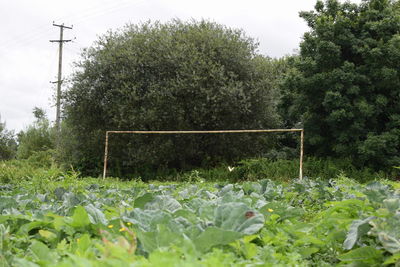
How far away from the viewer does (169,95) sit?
16.1m

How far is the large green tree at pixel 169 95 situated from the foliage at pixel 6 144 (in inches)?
837

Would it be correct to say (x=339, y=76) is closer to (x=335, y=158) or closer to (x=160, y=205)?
(x=335, y=158)

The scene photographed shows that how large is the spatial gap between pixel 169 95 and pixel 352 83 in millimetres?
6244

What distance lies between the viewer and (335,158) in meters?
15.3

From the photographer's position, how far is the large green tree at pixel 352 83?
14391mm

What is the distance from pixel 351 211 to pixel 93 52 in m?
16.8

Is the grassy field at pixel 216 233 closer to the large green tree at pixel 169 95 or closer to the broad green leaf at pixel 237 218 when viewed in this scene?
the broad green leaf at pixel 237 218

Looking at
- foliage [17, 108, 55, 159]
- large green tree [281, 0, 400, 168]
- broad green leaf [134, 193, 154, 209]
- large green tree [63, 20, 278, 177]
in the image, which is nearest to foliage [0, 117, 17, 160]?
foliage [17, 108, 55, 159]

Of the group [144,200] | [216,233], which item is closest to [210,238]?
[216,233]

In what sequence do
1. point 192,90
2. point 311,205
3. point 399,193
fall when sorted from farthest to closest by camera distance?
point 192,90 < point 311,205 < point 399,193

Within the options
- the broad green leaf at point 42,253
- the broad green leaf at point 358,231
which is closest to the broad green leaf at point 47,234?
the broad green leaf at point 42,253

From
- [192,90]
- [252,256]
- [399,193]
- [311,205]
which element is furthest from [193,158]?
[252,256]

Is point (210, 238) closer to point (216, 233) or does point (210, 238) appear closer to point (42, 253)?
point (216, 233)

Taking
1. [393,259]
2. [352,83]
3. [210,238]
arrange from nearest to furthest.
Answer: [210,238] → [393,259] → [352,83]
